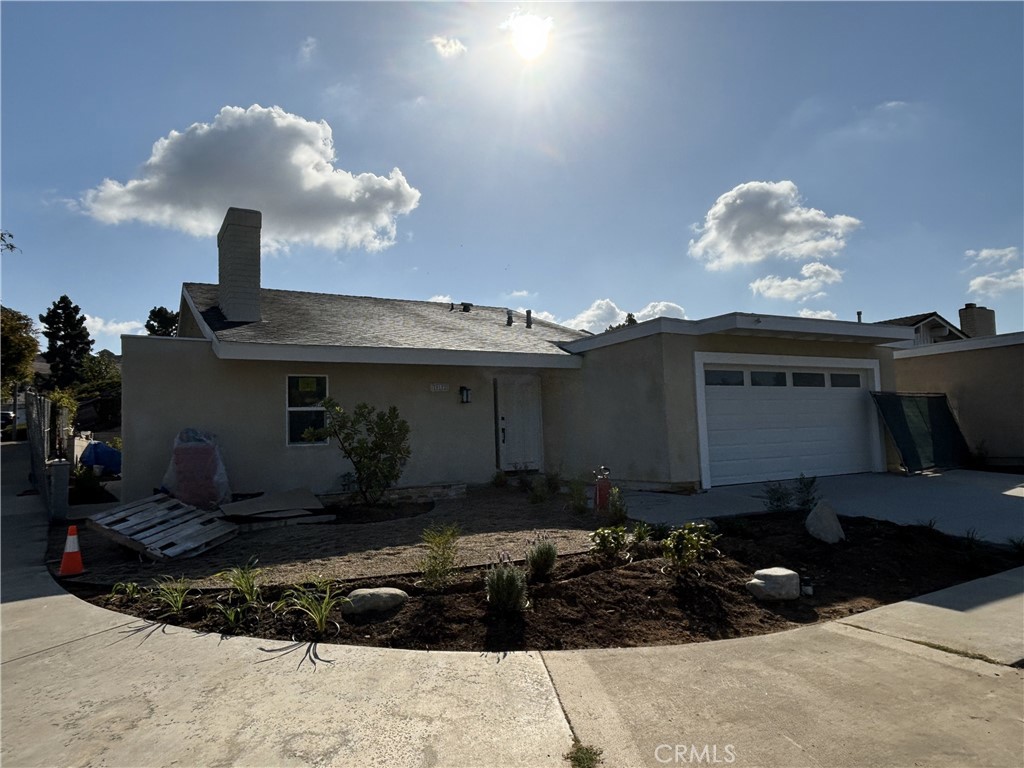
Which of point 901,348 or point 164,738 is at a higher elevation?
point 901,348

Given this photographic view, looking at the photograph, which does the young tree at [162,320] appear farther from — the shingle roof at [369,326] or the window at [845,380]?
the window at [845,380]

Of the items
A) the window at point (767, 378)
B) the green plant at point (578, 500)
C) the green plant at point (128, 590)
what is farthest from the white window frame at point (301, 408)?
the window at point (767, 378)

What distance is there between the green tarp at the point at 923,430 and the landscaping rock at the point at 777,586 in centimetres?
923

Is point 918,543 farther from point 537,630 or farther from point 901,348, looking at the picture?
point 901,348

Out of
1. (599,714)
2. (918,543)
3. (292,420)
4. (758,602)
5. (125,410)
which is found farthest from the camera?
(292,420)

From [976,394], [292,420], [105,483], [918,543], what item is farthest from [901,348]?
[105,483]

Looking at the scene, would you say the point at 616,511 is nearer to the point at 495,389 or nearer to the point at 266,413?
the point at 495,389

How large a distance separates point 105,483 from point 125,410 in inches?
232

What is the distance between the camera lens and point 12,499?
1228 cm

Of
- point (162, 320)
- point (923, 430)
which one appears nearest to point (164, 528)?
point (923, 430)

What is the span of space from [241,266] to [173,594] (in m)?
7.43

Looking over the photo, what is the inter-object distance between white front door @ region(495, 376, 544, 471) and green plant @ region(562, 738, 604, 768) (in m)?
9.79

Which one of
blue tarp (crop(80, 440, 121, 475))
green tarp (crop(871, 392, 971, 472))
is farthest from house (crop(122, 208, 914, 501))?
blue tarp (crop(80, 440, 121, 475))

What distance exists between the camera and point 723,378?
443 inches
